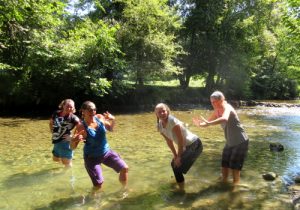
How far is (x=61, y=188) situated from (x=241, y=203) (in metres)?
3.87

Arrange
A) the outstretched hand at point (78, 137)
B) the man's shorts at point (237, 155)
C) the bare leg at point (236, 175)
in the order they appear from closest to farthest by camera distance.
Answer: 1. the outstretched hand at point (78, 137)
2. the man's shorts at point (237, 155)
3. the bare leg at point (236, 175)

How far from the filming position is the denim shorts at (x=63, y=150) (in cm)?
870

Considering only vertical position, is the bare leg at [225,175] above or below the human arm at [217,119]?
below

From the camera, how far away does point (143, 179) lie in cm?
861

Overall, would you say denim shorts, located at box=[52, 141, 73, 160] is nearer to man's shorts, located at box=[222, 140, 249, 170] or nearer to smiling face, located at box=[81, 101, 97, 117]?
smiling face, located at box=[81, 101, 97, 117]

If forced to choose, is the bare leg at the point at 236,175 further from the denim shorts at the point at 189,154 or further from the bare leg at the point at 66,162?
the bare leg at the point at 66,162

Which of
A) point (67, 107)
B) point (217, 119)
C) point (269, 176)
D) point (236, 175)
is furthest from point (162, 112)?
point (269, 176)

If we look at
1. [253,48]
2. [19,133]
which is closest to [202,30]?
[253,48]

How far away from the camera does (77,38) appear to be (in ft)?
77.4

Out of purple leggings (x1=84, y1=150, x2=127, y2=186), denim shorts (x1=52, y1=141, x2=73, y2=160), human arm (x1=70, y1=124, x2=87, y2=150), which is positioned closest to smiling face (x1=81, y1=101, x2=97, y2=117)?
human arm (x1=70, y1=124, x2=87, y2=150)

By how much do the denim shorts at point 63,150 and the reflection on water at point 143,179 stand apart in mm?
516

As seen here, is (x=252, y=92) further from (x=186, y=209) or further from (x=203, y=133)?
(x=186, y=209)

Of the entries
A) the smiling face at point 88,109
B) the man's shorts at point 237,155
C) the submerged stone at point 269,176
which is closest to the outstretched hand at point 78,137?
the smiling face at point 88,109

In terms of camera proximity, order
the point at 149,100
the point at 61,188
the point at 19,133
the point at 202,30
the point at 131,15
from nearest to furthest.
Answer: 1. the point at 61,188
2. the point at 19,133
3. the point at 131,15
4. the point at 149,100
5. the point at 202,30
